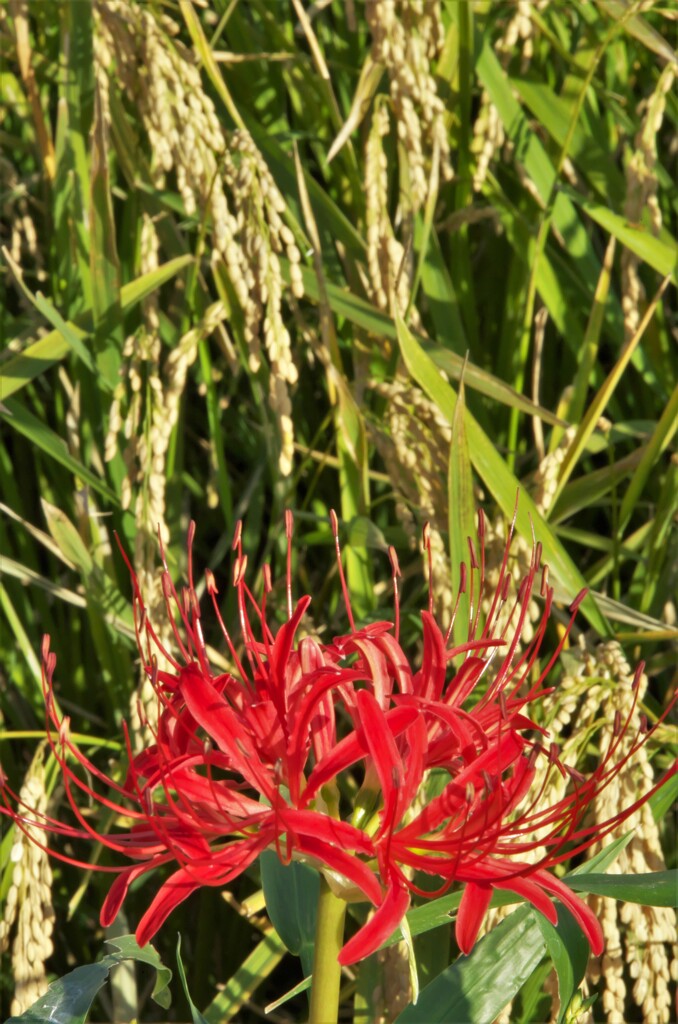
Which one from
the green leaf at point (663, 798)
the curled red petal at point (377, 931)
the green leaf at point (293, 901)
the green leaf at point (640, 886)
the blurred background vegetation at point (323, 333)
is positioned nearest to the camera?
the curled red petal at point (377, 931)

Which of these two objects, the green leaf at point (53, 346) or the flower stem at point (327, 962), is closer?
the flower stem at point (327, 962)

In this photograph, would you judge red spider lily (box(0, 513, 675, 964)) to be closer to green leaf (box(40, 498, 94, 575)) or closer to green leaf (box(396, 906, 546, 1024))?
green leaf (box(396, 906, 546, 1024))

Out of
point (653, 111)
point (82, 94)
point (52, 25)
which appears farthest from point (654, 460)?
point (52, 25)

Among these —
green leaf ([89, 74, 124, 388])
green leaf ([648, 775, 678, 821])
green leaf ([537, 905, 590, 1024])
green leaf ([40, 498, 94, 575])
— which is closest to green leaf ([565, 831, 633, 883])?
green leaf ([537, 905, 590, 1024])

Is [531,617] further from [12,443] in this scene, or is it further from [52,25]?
[52,25]

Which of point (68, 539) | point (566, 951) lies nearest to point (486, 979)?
point (566, 951)

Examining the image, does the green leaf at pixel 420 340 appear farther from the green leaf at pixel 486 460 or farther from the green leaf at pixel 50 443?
the green leaf at pixel 50 443

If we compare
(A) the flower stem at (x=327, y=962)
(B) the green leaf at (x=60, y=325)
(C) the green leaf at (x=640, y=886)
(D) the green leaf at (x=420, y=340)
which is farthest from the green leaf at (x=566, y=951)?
(B) the green leaf at (x=60, y=325)
